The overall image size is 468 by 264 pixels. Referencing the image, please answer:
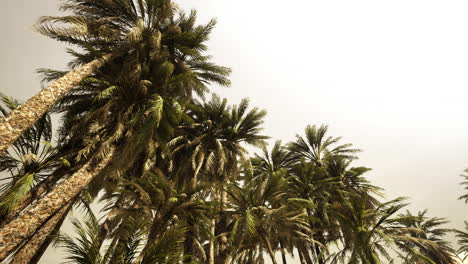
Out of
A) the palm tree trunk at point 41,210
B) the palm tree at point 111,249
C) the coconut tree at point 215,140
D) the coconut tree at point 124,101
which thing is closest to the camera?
the palm tree at point 111,249

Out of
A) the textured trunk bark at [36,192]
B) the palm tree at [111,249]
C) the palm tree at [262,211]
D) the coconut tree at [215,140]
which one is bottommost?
the palm tree at [111,249]

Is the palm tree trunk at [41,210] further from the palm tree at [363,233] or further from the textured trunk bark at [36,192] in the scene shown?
the palm tree at [363,233]

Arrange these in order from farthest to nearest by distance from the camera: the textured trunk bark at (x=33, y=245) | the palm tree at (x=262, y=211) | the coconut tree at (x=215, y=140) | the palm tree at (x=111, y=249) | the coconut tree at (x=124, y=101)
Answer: the coconut tree at (x=215, y=140) < the palm tree at (x=262, y=211) < the coconut tree at (x=124, y=101) < the textured trunk bark at (x=33, y=245) < the palm tree at (x=111, y=249)

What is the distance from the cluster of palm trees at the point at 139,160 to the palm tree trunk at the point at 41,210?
0.08ft

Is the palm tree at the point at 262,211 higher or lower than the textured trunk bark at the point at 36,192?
higher

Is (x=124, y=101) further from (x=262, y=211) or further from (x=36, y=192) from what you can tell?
(x=262, y=211)

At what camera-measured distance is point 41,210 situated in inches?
225

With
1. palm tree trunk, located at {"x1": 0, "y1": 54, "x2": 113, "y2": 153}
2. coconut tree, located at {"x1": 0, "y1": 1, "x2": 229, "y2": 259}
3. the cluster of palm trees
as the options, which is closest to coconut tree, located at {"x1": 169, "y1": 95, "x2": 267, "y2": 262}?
the cluster of palm trees

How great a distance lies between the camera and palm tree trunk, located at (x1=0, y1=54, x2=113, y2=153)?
575cm

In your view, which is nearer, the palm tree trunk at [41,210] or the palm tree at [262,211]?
the palm tree trunk at [41,210]

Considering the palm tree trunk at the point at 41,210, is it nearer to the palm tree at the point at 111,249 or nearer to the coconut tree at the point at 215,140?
the palm tree at the point at 111,249

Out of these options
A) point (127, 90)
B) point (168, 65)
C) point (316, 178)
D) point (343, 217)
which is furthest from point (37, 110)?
point (316, 178)

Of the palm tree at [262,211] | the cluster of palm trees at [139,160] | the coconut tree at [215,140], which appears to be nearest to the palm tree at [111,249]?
the cluster of palm trees at [139,160]

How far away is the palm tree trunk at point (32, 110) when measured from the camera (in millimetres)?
5754
